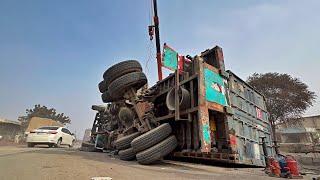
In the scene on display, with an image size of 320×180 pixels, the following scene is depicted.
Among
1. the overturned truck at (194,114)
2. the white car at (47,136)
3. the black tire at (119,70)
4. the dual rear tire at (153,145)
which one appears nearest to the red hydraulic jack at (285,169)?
the overturned truck at (194,114)

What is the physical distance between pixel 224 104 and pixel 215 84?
2.05 ft

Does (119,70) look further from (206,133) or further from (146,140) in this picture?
(206,133)

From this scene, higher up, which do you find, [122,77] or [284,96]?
[284,96]

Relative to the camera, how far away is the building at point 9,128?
31.4 metres

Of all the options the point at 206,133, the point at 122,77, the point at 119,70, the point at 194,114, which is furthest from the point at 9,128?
the point at 206,133

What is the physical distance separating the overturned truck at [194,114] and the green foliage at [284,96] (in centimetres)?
1773

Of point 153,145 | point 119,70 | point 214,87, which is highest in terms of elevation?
point 119,70

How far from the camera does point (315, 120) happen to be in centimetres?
4475

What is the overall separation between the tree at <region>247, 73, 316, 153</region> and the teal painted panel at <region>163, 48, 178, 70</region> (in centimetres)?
1971

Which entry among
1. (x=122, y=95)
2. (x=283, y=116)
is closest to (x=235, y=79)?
(x=122, y=95)

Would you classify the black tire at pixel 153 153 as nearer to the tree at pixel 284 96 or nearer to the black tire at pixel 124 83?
the black tire at pixel 124 83

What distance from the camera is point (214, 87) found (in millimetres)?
6707

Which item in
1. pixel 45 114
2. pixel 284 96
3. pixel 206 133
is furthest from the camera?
pixel 45 114

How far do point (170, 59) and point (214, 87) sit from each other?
2.18 metres
